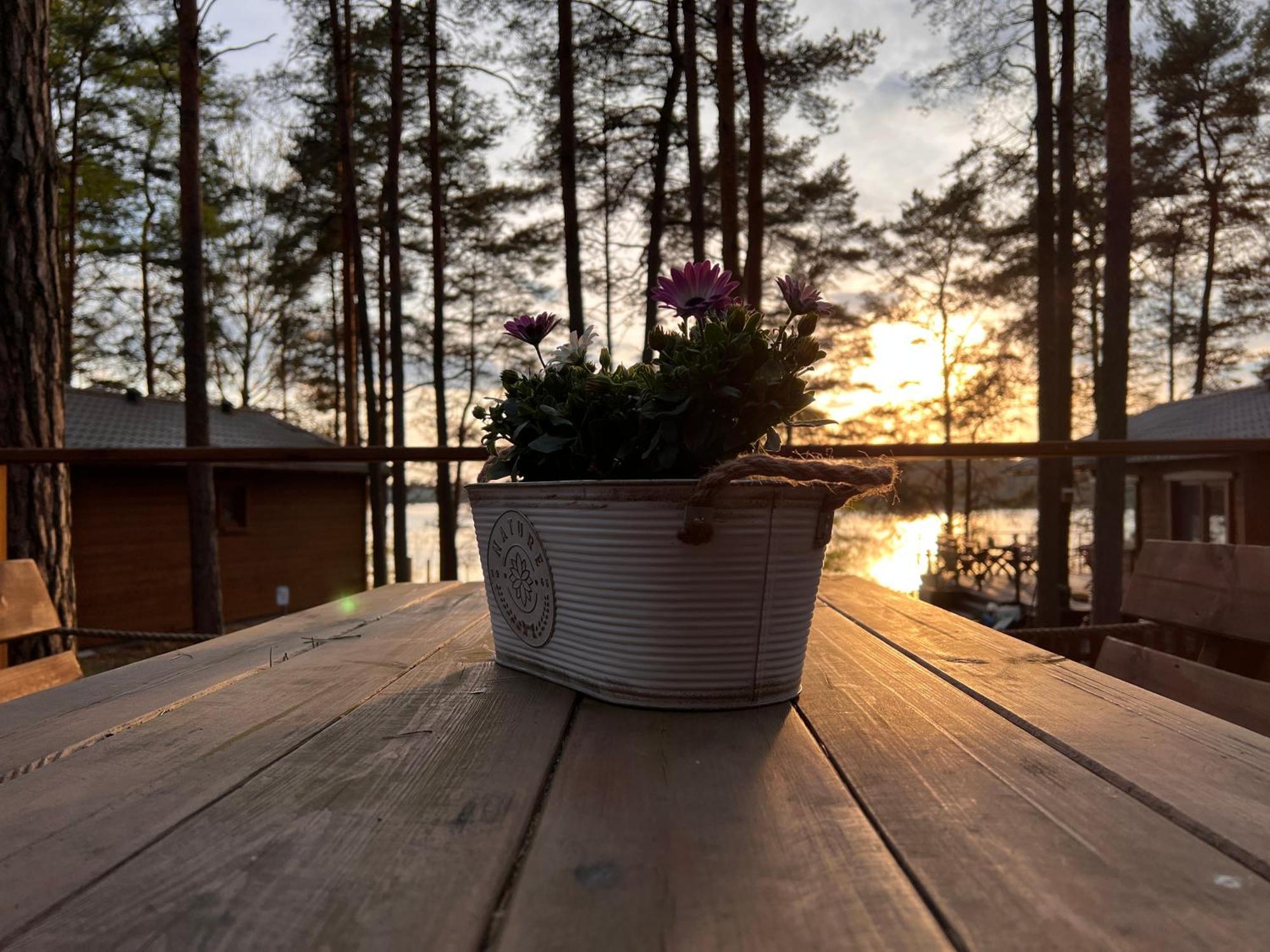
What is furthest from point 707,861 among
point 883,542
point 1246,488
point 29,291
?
point 883,542

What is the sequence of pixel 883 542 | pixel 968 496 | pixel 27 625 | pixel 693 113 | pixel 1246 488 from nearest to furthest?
pixel 27 625 < pixel 693 113 < pixel 1246 488 < pixel 968 496 < pixel 883 542

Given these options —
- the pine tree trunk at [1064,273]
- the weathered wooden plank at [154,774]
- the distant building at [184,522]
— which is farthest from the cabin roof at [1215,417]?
the weathered wooden plank at [154,774]

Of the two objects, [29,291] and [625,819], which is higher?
[29,291]

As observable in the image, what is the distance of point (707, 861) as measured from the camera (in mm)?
574

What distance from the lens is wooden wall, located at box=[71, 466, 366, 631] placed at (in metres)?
11.6

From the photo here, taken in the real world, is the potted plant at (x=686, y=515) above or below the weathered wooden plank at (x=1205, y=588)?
above

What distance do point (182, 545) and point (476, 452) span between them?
12.1 m

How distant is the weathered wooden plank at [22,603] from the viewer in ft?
5.09

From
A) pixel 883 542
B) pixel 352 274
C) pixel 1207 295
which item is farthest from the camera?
pixel 883 542

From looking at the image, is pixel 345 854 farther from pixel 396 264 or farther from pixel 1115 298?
pixel 396 264

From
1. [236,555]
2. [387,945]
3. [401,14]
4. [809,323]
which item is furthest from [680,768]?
[236,555]

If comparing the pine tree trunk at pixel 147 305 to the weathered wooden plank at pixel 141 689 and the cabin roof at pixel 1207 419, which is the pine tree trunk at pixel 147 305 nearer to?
the cabin roof at pixel 1207 419

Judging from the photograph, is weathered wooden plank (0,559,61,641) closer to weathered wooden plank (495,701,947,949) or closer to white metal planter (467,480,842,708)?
white metal planter (467,480,842,708)

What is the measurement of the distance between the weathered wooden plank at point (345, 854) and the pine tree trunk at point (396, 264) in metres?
9.21
